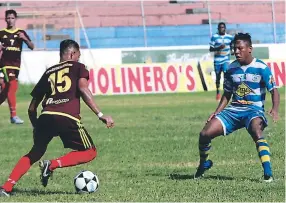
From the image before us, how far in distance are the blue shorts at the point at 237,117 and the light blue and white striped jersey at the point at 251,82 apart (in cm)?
7

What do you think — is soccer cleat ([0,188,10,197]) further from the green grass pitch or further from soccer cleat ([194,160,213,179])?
soccer cleat ([194,160,213,179])

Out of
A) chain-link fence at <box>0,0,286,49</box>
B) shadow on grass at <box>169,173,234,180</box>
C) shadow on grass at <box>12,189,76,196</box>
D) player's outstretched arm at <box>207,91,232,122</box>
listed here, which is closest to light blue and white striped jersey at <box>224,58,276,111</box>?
player's outstretched arm at <box>207,91,232,122</box>

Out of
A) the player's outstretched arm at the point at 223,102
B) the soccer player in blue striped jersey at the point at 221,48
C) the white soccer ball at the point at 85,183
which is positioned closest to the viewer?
the white soccer ball at the point at 85,183

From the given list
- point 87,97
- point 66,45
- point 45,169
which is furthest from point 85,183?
point 66,45

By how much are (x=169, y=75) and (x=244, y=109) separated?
2011 cm

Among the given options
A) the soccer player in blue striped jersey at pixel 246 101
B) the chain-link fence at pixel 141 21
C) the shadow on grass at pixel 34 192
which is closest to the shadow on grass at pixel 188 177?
the soccer player in blue striped jersey at pixel 246 101

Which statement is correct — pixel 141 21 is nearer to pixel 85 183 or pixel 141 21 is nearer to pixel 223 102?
pixel 223 102

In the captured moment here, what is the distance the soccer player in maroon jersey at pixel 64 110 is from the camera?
29.6 ft

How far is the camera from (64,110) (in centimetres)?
902

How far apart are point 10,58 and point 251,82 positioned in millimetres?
9033

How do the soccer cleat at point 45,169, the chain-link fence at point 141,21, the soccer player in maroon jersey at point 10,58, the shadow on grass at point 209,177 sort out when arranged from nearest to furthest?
the soccer cleat at point 45,169 < the shadow on grass at point 209,177 < the soccer player in maroon jersey at point 10,58 < the chain-link fence at point 141,21

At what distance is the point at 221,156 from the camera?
41.9 feet

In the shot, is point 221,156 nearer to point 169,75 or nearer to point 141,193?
point 141,193

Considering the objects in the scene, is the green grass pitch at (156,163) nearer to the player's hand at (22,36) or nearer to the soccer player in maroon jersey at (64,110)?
the soccer player in maroon jersey at (64,110)
